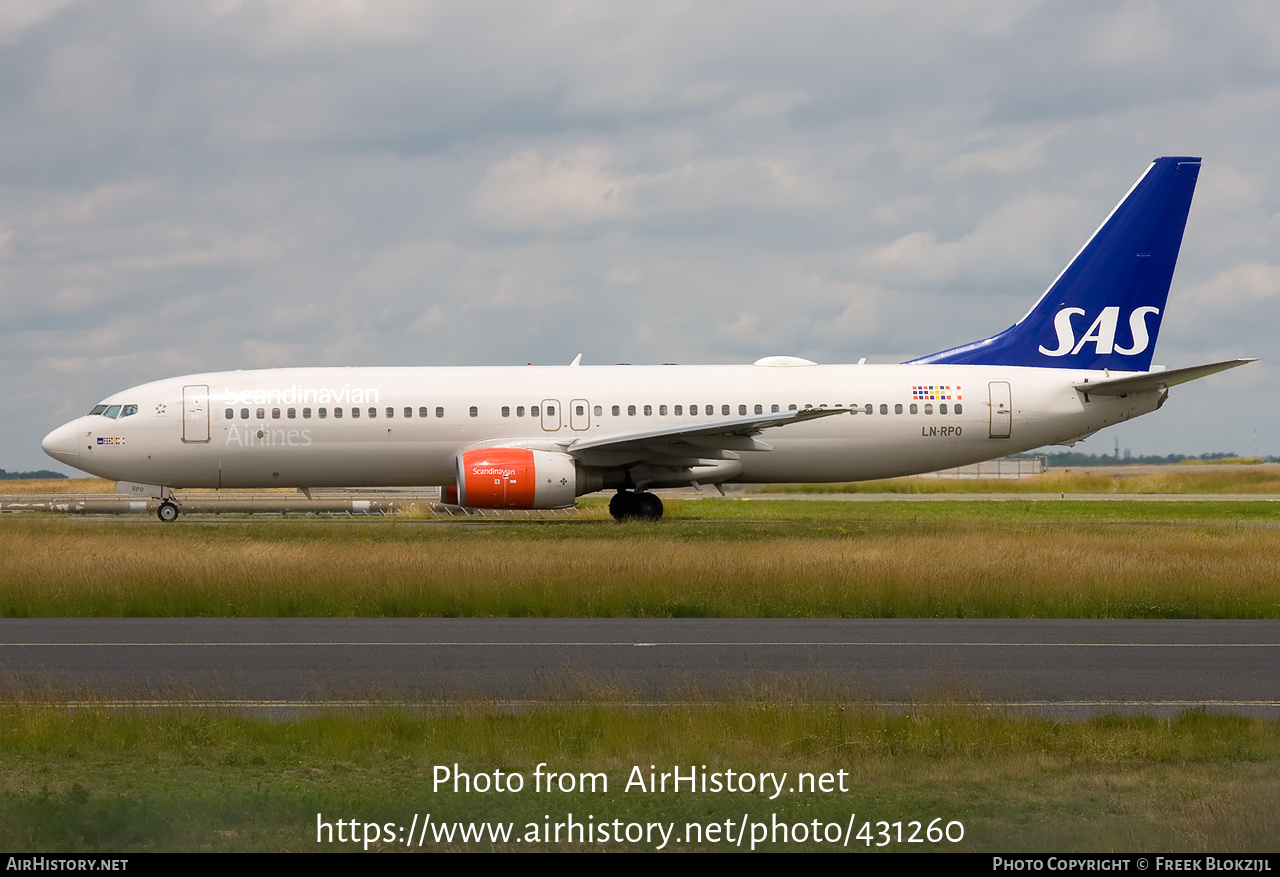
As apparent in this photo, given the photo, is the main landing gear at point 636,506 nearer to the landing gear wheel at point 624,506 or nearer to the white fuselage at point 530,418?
the landing gear wheel at point 624,506

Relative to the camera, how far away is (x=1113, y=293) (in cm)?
3431

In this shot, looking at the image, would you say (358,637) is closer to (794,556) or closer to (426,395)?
(794,556)

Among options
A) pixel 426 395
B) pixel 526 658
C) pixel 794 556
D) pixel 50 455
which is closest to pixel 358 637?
pixel 526 658

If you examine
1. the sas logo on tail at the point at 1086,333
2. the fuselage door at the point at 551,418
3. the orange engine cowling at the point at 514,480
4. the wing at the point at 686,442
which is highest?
the sas logo on tail at the point at 1086,333

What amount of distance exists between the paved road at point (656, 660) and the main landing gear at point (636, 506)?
15.4 m

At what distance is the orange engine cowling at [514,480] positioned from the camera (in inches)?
1144

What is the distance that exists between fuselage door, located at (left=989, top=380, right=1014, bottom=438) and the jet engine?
10.0 metres

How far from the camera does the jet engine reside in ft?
95.3

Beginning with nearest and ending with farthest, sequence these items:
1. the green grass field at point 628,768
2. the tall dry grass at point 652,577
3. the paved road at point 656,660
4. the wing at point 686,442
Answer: the green grass field at point 628,768
the paved road at point 656,660
the tall dry grass at point 652,577
the wing at point 686,442

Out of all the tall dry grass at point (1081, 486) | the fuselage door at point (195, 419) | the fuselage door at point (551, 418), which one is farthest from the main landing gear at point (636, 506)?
the tall dry grass at point (1081, 486)

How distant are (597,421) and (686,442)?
236 centimetres

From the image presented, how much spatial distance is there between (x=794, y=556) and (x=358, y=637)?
868 centimetres

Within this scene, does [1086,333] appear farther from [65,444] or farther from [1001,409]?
[65,444]

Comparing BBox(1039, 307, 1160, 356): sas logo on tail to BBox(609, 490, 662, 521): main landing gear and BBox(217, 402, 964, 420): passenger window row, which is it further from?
BBox(609, 490, 662, 521): main landing gear
